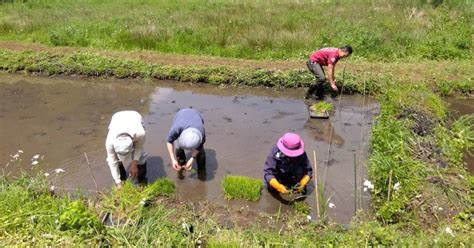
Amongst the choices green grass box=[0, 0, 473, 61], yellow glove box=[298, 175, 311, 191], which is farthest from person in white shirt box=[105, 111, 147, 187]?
green grass box=[0, 0, 473, 61]

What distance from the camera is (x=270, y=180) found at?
5195mm

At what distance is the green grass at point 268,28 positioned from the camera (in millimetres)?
10723

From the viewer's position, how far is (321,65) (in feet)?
27.3

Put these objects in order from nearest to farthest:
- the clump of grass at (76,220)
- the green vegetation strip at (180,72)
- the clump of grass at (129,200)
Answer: the clump of grass at (76,220)
the clump of grass at (129,200)
the green vegetation strip at (180,72)

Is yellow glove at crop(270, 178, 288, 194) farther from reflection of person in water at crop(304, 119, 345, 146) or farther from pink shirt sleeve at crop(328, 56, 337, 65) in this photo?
pink shirt sleeve at crop(328, 56, 337, 65)

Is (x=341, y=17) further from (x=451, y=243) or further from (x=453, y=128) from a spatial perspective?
(x=451, y=243)

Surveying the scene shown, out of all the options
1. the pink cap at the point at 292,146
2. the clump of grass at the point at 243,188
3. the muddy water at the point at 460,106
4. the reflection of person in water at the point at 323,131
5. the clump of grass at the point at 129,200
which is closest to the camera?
the clump of grass at the point at 129,200

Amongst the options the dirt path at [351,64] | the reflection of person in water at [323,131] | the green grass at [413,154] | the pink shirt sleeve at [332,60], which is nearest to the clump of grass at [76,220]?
the green grass at [413,154]

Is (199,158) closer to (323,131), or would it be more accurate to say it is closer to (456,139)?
(323,131)

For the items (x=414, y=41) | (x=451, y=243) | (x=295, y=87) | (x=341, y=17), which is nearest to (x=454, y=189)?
(x=451, y=243)

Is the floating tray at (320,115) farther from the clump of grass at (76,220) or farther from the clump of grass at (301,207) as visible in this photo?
the clump of grass at (76,220)

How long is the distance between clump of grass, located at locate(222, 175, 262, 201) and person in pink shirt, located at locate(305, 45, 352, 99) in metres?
3.46

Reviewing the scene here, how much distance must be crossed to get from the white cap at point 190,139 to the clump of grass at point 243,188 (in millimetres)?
681

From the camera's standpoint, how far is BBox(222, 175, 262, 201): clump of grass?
5344mm
